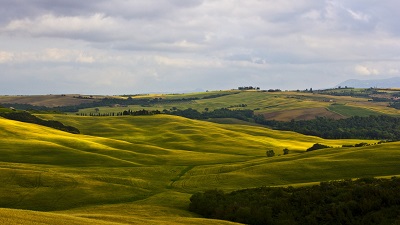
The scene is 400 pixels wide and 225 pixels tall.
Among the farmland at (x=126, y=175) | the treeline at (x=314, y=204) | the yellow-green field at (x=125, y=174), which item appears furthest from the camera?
the farmland at (x=126, y=175)

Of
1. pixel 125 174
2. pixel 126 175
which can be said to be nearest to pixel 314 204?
pixel 126 175

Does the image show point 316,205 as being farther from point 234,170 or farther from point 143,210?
point 234,170

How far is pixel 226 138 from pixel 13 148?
92.7m

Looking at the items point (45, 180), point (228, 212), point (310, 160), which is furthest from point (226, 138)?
point (228, 212)

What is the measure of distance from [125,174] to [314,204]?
167ft

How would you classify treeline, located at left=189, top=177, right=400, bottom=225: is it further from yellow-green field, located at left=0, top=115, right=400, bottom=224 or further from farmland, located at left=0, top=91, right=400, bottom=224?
yellow-green field, located at left=0, top=115, right=400, bottom=224

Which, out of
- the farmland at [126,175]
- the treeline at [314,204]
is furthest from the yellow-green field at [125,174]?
the treeline at [314,204]

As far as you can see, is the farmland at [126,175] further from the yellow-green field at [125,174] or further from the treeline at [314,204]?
the treeline at [314,204]

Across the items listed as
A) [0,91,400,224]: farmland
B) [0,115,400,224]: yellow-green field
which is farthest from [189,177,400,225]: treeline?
[0,115,400,224]: yellow-green field

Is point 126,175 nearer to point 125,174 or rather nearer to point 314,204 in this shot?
point 125,174

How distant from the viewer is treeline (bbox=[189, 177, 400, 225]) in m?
57.0

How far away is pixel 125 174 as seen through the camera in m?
98.9

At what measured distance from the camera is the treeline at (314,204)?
5697 centimetres

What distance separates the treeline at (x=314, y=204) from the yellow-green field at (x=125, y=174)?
559cm
